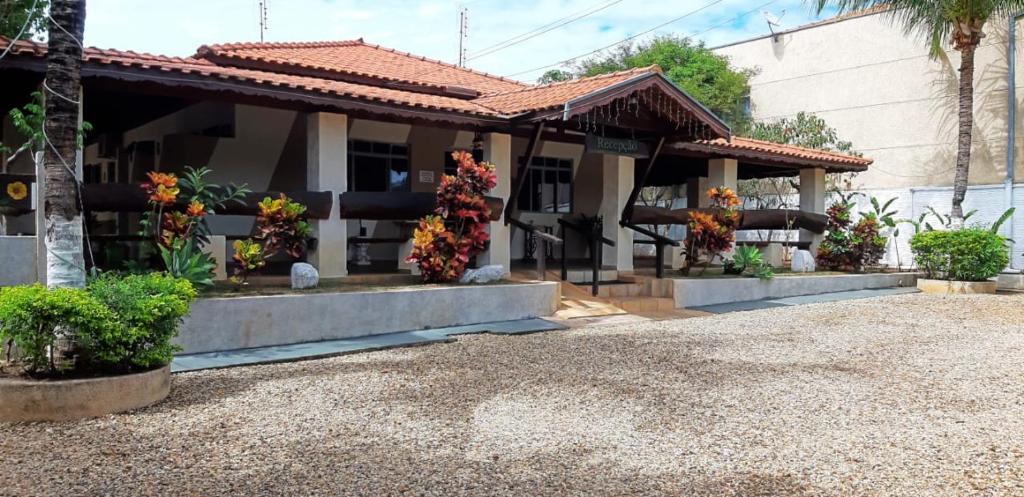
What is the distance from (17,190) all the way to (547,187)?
948cm

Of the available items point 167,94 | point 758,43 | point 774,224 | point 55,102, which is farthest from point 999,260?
point 55,102

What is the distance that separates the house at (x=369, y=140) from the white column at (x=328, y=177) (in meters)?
0.02

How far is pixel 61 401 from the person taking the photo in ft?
15.9

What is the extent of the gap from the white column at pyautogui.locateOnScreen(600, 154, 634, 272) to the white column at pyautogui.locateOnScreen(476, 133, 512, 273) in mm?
2180

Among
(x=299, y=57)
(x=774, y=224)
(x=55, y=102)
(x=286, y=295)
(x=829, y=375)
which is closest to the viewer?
(x=55, y=102)

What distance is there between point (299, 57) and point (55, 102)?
7.17 metres

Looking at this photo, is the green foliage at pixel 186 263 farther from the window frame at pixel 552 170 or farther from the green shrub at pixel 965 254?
the green shrub at pixel 965 254

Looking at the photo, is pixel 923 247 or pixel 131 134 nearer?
pixel 131 134

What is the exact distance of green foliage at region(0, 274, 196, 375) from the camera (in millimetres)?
4883

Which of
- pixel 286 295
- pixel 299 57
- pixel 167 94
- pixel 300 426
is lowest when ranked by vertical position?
pixel 300 426

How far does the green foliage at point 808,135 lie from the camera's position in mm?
22391

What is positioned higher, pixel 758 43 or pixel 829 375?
pixel 758 43

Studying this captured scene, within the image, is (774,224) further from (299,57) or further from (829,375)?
(299,57)

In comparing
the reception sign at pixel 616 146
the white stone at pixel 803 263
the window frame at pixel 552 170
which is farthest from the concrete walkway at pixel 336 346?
the white stone at pixel 803 263
